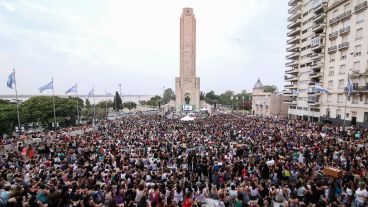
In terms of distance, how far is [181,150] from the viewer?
19.4m

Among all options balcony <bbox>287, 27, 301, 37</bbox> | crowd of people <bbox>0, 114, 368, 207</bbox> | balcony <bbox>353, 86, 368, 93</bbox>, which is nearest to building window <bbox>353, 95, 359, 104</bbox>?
balcony <bbox>353, 86, 368, 93</bbox>

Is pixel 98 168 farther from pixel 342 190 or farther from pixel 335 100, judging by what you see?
pixel 335 100

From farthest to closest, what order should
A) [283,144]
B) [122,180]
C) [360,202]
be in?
[283,144], [122,180], [360,202]

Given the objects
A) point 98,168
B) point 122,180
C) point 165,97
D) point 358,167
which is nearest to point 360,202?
point 358,167

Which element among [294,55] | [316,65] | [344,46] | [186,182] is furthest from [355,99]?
[186,182]

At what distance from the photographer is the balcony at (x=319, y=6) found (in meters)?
47.3

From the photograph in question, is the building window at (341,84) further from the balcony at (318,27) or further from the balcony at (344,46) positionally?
the balcony at (318,27)

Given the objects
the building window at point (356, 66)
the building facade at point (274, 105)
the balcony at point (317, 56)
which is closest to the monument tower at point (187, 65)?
the building facade at point (274, 105)

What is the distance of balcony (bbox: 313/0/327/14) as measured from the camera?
155 ft

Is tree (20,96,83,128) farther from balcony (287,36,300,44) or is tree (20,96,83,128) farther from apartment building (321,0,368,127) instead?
balcony (287,36,300,44)

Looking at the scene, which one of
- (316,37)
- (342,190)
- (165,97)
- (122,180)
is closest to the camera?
(342,190)

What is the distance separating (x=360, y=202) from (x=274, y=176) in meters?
4.03

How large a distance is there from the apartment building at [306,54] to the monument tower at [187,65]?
30387 millimetres

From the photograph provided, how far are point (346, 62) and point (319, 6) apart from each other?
1401 cm
